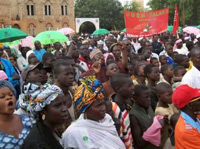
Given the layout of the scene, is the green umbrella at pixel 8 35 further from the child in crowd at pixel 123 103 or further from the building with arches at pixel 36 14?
the building with arches at pixel 36 14

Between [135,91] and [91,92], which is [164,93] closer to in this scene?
[135,91]

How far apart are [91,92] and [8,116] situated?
0.85m

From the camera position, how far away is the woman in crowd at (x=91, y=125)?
2.38 metres

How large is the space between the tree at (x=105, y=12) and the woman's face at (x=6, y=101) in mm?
48014

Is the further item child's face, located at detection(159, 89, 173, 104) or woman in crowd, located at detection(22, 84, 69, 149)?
child's face, located at detection(159, 89, 173, 104)

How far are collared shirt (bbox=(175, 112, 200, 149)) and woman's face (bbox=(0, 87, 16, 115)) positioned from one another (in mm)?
1634

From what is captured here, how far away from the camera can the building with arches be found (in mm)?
40281

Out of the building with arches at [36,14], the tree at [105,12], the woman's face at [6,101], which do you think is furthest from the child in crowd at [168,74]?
the tree at [105,12]

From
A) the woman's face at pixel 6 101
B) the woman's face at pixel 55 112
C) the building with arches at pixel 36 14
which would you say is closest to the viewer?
the woman's face at pixel 55 112

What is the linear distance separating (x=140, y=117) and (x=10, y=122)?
1427mm

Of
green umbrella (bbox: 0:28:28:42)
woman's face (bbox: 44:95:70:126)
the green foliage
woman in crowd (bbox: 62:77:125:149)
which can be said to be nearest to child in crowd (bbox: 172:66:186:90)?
woman in crowd (bbox: 62:77:125:149)

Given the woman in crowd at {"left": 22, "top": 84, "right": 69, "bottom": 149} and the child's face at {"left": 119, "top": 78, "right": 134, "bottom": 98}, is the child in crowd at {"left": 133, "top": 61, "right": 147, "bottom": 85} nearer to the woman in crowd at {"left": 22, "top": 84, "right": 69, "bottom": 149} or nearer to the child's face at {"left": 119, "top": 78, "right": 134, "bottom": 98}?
the child's face at {"left": 119, "top": 78, "right": 134, "bottom": 98}

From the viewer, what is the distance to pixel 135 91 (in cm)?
344

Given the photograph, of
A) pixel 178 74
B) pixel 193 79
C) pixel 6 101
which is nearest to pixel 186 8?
pixel 178 74
